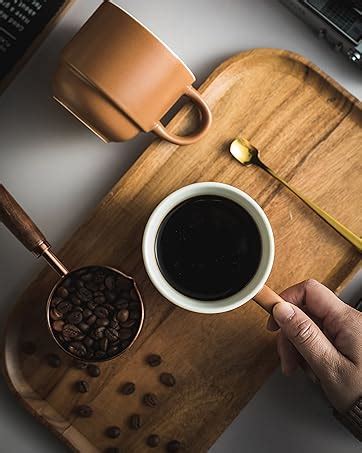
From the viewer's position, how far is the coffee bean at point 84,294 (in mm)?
1000

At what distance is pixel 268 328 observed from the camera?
1.00m

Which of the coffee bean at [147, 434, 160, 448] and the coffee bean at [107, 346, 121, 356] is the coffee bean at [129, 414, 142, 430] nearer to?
the coffee bean at [147, 434, 160, 448]

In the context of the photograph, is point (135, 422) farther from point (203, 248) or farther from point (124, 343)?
point (203, 248)

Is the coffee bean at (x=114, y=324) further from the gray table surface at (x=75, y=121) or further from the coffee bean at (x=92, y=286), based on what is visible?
the gray table surface at (x=75, y=121)

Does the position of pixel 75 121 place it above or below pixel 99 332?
above

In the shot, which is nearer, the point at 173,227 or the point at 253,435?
the point at 173,227

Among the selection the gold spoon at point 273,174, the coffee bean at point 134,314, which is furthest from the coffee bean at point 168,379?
the gold spoon at point 273,174

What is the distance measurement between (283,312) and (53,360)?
375mm

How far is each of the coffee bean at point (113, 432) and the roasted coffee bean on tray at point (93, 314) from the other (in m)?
0.13

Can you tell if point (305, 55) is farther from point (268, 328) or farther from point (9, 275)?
point (9, 275)

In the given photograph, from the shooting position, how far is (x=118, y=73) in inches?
35.9

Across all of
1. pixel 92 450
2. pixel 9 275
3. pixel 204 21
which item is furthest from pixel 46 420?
pixel 204 21

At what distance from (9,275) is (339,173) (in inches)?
21.8

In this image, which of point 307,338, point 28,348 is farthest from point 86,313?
point 307,338
